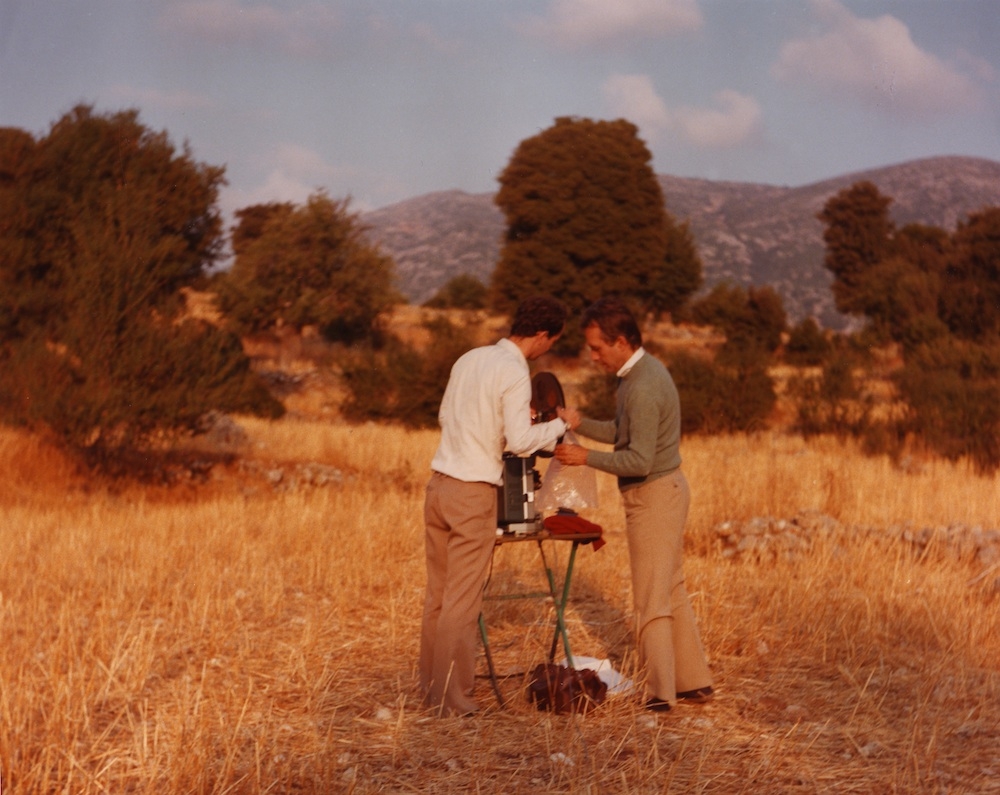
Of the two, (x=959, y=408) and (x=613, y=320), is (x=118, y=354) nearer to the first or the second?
(x=613, y=320)

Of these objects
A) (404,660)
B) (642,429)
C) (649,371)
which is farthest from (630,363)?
(404,660)

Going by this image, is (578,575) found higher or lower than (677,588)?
lower

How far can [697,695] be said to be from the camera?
6156 mm

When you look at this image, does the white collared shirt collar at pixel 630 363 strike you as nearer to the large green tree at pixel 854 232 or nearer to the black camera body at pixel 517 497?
the black camera body at pixel 517 497

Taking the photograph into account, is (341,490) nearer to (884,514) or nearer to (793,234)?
(884,514)

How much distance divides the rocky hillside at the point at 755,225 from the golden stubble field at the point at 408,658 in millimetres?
116789

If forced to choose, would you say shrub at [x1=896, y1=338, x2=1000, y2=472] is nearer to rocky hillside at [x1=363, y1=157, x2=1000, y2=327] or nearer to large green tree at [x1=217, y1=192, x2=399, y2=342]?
large green tree at [x1=217, y1=192, x2=399, y2=342]

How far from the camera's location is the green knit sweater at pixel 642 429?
5.66m

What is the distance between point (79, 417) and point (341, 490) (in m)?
3.52

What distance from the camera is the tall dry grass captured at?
4.99 metres

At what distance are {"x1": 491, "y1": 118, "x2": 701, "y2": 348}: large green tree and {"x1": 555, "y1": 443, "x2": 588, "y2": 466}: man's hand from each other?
3363 centimetres

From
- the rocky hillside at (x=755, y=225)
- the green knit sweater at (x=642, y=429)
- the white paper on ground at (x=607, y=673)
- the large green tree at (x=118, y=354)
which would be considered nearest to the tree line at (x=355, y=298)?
the large green tree at (x=118, y=354)

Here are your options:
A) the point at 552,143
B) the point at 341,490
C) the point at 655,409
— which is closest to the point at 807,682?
the point at 655,409

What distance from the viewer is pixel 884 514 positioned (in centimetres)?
1226
